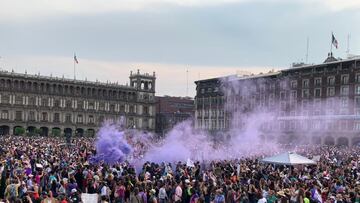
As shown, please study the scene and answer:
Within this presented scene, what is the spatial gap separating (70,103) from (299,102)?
49543mm

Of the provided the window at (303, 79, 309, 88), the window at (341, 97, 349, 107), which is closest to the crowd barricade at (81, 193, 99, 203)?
the window at (341, 97, 349, 107)

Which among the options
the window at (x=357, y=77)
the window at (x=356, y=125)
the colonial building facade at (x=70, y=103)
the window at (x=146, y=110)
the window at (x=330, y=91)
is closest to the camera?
the window at (x=356, y=125)

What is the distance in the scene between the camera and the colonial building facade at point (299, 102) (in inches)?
2953

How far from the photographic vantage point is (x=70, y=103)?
358 ft

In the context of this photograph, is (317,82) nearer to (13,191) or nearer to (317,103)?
(317,103)

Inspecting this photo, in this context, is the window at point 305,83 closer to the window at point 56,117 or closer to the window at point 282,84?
the window at point 282,84

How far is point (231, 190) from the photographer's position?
17219 mm

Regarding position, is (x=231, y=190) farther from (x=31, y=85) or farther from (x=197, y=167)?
(x=31, y=85)

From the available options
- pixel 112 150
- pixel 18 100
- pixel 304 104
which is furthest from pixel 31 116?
pixel 112 150

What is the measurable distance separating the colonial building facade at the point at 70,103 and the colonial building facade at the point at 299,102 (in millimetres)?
21389

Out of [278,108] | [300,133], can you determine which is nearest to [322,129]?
[300,133]

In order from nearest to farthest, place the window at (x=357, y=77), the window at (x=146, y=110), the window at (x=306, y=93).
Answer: the window at (x=357, y=77) → the window at (x=306, y=93) → the window at (x=146, y=110)

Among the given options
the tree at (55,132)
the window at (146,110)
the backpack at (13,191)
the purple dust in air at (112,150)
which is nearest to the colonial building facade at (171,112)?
the window at (146,110)

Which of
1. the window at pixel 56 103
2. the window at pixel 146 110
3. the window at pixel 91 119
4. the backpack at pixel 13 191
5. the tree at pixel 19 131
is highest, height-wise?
the window at pixel 56 103
